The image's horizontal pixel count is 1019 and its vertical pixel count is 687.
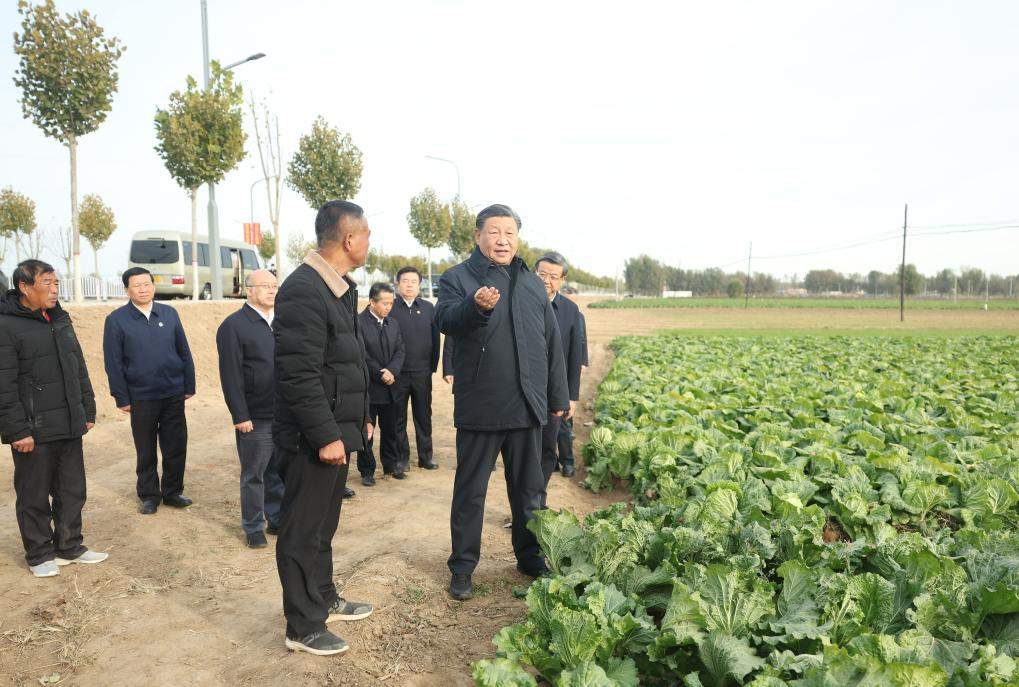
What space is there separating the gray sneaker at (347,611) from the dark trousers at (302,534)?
0.92ft

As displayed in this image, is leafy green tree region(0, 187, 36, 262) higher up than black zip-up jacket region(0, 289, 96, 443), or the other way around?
leafy green tree region(0, 187, 36, 262)

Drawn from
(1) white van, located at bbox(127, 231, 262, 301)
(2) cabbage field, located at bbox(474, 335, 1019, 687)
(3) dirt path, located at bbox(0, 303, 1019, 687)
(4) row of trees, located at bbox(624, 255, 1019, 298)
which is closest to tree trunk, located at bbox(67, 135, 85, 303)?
(1) white van, located at bbox(127, 231, 262, 301)

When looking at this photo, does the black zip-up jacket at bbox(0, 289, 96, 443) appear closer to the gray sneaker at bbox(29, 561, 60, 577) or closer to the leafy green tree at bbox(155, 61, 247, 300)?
the gray sneaker at bbox(29, 561, 60, 577)

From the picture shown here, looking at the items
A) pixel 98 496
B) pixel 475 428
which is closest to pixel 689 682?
pixel 475 428

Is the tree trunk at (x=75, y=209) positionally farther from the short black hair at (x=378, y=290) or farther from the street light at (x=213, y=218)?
the short black hair at (x=378, y=290)

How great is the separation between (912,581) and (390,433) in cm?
506

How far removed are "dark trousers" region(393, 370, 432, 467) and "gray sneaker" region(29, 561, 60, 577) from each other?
3.19 metres

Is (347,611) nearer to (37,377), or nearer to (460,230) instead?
(37,377)

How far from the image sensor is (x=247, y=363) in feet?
16.6

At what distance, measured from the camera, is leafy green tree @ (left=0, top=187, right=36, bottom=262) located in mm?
32438

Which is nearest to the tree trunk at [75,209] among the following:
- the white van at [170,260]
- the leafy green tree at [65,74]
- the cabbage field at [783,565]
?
the leafy green tree at [65,74]

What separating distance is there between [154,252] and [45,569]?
1955 centimetres

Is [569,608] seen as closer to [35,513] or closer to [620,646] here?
[620,646]

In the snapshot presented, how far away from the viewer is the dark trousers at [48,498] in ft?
14.7
